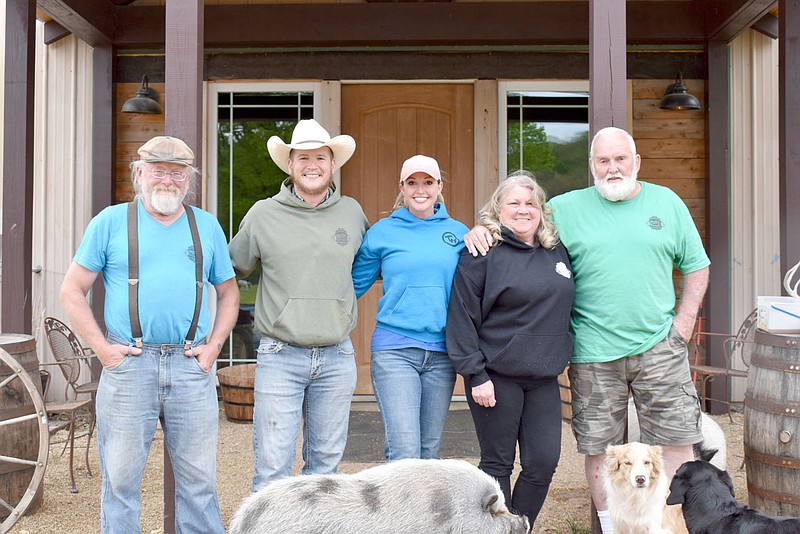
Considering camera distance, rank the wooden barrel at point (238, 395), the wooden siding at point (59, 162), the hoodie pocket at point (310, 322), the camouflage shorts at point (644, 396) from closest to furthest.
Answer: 1. the hoodie pocket at point (310, 322)
2. the camouflage shorts at point (644, 396)
3. the wooden barrel at point (238, 395)
4. the wooden siding at point (59, 162)

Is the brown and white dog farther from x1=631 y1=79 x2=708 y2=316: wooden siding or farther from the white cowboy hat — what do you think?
x1=631 y1=79 x2=708 y2=316: wooden siding

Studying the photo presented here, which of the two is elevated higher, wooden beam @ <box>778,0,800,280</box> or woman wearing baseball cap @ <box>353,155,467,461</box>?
wooden beam @ <box>778,0,800,280</box>

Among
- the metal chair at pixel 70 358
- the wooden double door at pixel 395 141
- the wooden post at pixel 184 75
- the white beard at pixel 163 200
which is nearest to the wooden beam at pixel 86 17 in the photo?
the wooden double door at pixel 395 141

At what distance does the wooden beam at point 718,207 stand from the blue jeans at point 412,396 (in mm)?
3941

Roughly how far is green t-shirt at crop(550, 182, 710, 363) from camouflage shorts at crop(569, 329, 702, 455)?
0.06m

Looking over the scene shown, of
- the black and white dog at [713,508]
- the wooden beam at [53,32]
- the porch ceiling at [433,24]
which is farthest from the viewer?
the wooden beam at [53,32]

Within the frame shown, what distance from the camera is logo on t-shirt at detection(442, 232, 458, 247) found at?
3.09 meters

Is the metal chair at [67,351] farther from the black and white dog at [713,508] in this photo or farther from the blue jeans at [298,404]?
the black and white dog at [713,508]

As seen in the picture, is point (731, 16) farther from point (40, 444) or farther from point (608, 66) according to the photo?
point (40, 444)

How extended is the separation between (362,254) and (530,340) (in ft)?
2.54

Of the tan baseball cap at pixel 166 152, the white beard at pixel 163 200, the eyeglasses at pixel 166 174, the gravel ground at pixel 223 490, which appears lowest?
the gravel ground at pixel 223 490

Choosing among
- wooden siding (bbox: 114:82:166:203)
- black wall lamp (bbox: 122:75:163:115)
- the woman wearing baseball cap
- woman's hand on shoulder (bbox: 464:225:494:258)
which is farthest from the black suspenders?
wooden siding (bbox: 114:82:166:203)

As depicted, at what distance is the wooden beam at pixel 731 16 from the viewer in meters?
5.46

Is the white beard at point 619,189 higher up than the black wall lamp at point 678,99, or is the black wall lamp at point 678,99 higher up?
the black wall lamp at point 678,99
